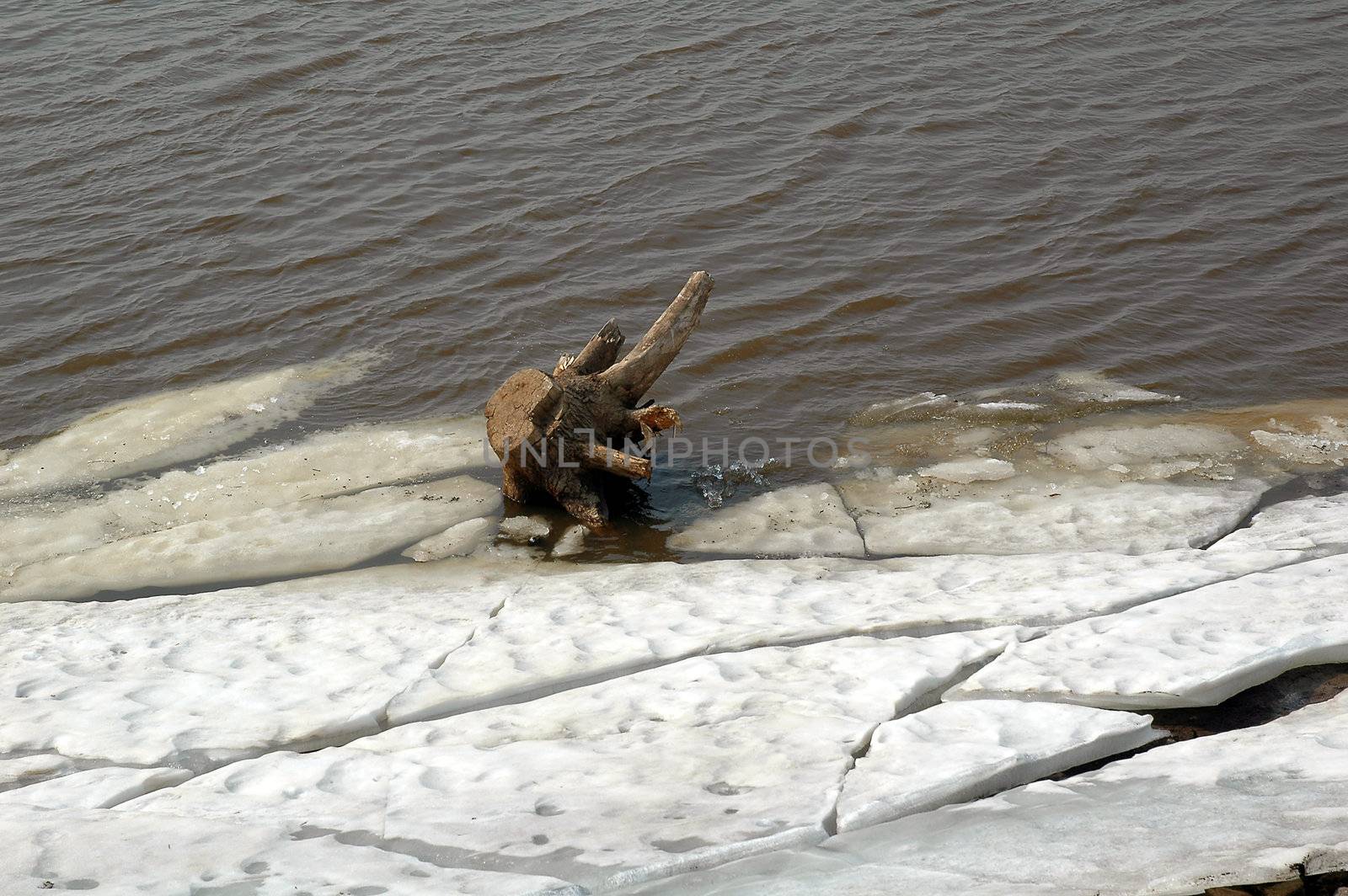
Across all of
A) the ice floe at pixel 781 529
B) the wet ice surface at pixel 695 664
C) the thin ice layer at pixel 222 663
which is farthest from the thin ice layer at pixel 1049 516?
the thin ice layer at pixel 222 663

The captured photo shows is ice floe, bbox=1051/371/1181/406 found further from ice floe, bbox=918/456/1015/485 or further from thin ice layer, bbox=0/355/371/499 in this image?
thin ice layer, bbox=0/355/371/499

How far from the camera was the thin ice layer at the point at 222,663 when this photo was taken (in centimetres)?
428

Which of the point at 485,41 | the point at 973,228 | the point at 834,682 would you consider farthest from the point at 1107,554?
the point at 485,41

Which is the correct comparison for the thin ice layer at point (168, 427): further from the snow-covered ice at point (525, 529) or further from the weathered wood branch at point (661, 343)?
the weathered wood branch at point (661, 343)

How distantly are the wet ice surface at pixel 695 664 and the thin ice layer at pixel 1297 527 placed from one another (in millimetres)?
34

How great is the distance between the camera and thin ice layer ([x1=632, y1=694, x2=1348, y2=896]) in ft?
9.61

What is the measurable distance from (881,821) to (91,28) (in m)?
14.5

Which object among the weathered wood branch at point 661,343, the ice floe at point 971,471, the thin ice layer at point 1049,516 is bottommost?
the thin ice layer at point 1049,516

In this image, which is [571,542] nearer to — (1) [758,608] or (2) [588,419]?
(2) [588,419]

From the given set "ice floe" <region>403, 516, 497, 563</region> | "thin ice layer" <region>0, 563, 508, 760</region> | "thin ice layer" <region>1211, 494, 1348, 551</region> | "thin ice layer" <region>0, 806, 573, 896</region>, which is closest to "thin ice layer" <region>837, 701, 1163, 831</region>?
"thin ice layer" <region>0, 806, 573, 896</region>

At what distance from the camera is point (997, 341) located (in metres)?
8.62

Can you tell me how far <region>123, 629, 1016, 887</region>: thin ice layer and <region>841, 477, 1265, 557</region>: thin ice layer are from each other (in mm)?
1741

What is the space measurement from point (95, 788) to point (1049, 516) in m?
4.65

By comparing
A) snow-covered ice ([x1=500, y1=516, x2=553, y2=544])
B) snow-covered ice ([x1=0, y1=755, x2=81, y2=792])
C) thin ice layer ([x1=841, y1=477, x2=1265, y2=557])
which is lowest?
thin ice layer ([x1=841, y1=477, x2=1265, y2=557])
